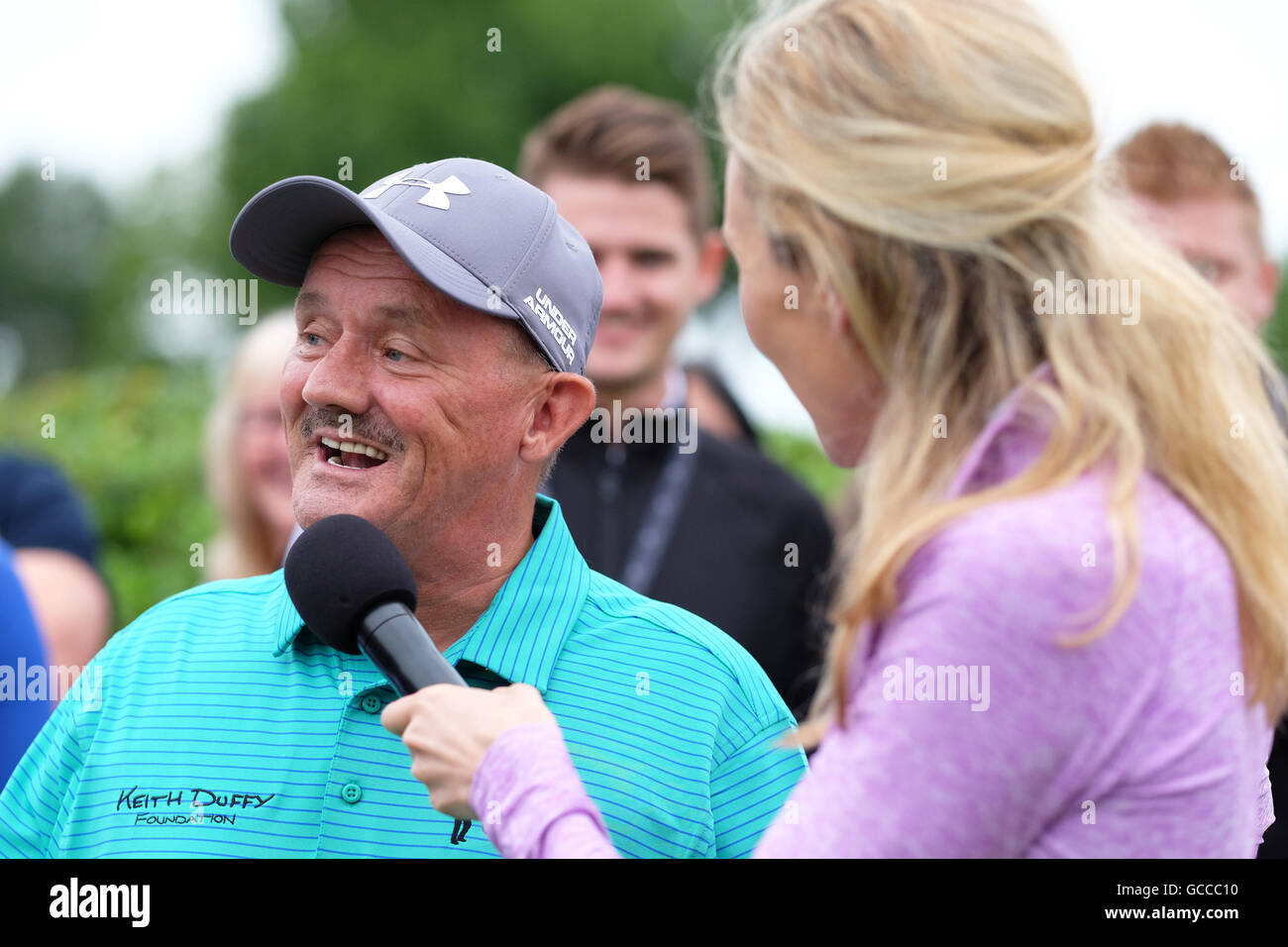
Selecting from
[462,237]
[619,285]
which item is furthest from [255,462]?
[462,237]

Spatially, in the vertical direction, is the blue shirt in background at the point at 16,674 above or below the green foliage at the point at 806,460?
below

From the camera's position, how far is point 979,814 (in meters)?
1.56

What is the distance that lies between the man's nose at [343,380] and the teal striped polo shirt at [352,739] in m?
0.38

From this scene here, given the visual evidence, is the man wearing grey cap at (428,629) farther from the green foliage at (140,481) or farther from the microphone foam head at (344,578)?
the green foliage at (140,481)

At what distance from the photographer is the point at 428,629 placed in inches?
93.7

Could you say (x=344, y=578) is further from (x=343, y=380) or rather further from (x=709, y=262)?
(x=709, y=262)

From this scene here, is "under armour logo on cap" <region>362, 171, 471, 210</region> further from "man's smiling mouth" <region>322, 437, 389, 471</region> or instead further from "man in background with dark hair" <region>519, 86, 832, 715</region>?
"man in background with dark hair" <region>519, 86, 832, 715</region>

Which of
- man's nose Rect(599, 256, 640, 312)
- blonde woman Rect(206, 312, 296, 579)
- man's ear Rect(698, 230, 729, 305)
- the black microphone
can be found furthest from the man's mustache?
man's ear Rect(698, 230, 729, 305)

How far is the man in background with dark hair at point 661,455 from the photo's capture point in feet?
13.0

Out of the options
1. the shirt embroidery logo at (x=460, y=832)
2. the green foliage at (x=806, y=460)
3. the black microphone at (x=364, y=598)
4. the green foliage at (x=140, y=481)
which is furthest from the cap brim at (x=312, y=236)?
the green foliage at (x=806, y=460)

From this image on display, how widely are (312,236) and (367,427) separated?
1.28 ft

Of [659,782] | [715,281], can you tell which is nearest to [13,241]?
[715,281]
